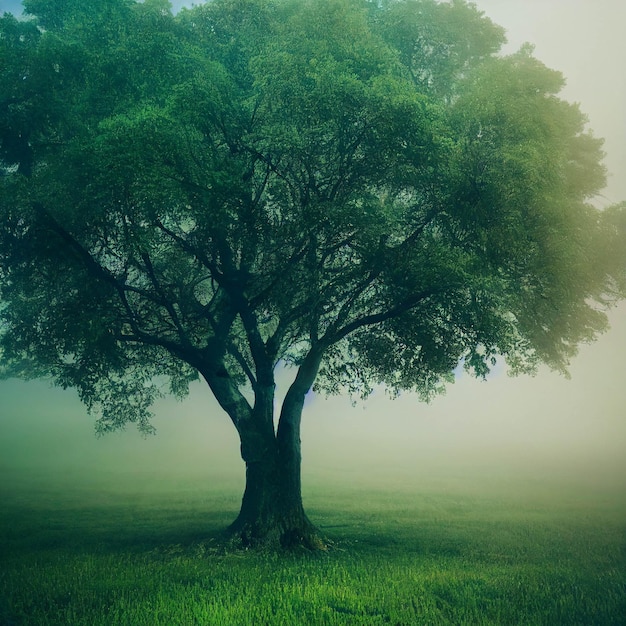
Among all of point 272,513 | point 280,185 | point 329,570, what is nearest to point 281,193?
point 280,185

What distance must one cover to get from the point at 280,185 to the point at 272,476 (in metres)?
9.62

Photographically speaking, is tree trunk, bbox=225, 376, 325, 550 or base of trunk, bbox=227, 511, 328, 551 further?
tree trunk, bbox=225, 376, 325, 550

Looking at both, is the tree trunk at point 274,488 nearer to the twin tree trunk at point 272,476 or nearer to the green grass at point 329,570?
the twin tree trunk at point 272,476

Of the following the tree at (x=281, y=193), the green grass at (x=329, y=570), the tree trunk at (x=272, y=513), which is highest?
the tree at (x=281, y=193)

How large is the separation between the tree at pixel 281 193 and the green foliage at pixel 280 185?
0.07 meters

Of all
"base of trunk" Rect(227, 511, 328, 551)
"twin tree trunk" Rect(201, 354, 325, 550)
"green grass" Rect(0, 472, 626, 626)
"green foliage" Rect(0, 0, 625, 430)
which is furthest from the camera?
"twin tree trunk" Rect(201, 354, 325, 550)

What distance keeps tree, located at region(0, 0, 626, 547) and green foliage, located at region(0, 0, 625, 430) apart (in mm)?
71

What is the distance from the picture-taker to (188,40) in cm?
1811

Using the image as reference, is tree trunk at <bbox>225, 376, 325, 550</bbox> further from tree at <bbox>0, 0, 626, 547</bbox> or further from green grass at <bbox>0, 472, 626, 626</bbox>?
green grass at <bbox>0, 472, 626, 626</bbox>

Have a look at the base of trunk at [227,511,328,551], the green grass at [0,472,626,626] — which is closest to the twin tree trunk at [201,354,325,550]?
the base of trunk at [227,511,328,551]

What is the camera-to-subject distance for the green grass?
9.80 meters

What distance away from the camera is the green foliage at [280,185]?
14.3 meters

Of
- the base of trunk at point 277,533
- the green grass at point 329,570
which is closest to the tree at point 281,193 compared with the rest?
the base of trunk at point 277,533

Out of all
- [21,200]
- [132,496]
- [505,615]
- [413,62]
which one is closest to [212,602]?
[505,615]
